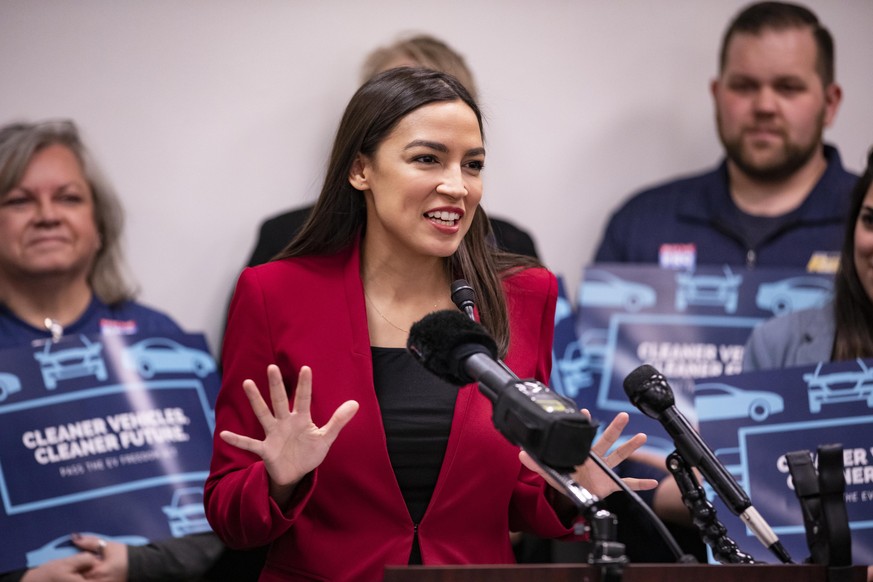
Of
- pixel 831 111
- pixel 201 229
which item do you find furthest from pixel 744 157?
pixel 201 229

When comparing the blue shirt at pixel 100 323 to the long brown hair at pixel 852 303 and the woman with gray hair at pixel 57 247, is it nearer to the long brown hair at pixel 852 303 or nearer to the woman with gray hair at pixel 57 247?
the woman with gray hair at pixel 57 247

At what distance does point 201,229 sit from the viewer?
420 centimetres

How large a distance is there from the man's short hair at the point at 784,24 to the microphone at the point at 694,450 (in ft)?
8.81

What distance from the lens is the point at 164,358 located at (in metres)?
3.42

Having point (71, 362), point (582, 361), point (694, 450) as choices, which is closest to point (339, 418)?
point (694, 450)

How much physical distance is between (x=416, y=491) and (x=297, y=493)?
26 cm

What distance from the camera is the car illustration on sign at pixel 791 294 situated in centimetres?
374

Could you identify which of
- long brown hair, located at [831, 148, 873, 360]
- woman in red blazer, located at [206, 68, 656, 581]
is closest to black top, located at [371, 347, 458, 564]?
woman in red blazer, located at [206, 68, 656, 581]

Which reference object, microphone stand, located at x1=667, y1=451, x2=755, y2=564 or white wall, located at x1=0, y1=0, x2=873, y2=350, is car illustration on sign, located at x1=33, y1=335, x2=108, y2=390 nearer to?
white wall, located at x1=0, y1=0, x2=873, y2=350

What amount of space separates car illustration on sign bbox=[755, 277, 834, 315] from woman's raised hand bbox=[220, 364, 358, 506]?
6.95 ft

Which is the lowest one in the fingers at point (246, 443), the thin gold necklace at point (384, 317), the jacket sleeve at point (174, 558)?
the jacket sleeve at point (174, 558)

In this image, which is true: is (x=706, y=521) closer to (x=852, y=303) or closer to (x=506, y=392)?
(x=506, y=392)

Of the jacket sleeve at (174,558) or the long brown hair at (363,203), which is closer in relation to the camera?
the long brown hair at (363,203)

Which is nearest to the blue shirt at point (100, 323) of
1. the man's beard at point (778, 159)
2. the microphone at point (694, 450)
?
the microphone at point (694, 450)
